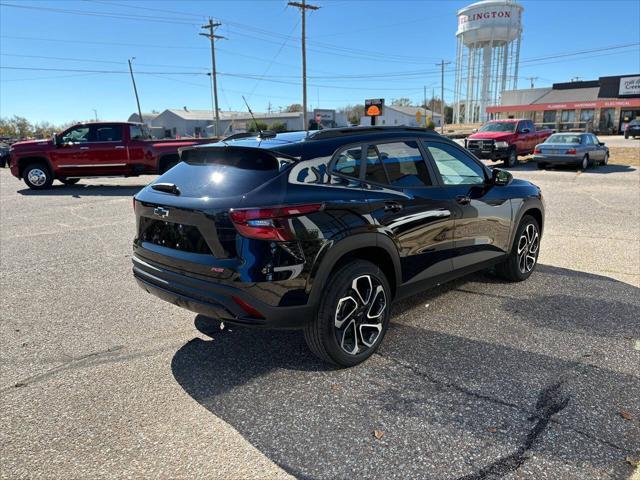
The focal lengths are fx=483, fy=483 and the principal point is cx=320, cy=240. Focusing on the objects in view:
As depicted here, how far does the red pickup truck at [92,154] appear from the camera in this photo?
14.1 metres

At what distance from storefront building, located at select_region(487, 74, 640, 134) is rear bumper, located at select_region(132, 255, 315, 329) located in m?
58.4

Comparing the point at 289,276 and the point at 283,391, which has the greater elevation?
the point at 289,276

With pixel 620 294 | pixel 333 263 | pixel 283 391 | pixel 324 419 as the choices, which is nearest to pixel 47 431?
pixel 283 391

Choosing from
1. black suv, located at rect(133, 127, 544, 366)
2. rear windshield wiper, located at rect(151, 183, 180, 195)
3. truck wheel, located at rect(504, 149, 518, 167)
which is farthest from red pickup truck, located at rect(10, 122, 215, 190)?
truck wheel, located at rect(504, 149, 518, 167)

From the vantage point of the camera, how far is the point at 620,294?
5.06m

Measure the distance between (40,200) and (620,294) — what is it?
12575 millimetres

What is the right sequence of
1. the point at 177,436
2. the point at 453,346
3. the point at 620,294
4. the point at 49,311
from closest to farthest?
the point at 177,436 → the point at 453,346 → the point at 49,311 → the point at 620,294

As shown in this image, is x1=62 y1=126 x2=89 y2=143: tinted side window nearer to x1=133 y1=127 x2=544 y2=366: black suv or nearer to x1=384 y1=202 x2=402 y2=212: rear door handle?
x1=133 y1=127 x2=544 y2=366: black suv

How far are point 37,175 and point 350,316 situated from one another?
14.1 meters

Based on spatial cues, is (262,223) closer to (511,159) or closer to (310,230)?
(310,230)

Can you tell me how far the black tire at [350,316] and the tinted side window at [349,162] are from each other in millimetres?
652

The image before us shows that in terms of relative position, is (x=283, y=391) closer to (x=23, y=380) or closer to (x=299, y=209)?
(x=299, y=209)

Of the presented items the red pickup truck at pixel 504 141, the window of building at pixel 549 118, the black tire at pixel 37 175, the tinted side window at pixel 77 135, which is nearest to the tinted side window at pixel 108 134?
the tinted side window at pixel 77 135

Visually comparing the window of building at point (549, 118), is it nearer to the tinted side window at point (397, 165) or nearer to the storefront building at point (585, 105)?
the storefront building at point (585, 105)
